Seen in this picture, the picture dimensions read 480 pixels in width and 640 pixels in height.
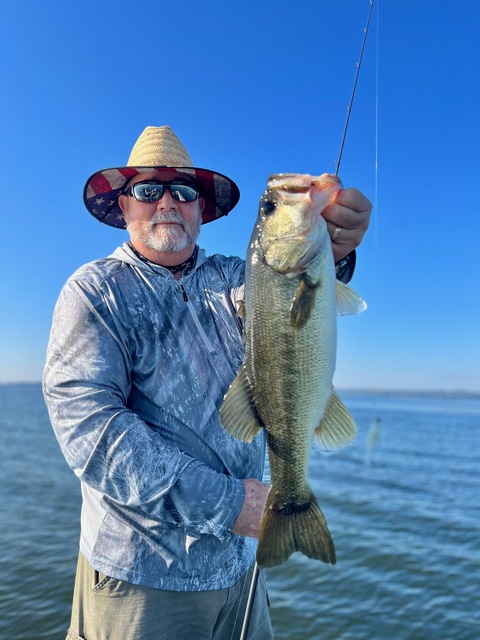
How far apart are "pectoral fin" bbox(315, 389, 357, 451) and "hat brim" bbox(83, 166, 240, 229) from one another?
7.09ft

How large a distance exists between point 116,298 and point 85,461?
975 mm

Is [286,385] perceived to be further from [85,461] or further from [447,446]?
[447,446]

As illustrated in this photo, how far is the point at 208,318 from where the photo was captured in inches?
137

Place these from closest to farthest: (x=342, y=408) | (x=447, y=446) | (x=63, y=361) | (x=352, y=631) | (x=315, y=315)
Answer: (x=315, y=315)
(x=342, y=408)
(x=63, y=361)
(x=352, y=631)
(x=447, y=446)

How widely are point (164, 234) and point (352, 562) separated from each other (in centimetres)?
871

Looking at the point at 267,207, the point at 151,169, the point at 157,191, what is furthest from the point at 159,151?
the point at 267,207

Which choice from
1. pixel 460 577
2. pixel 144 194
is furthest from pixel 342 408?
pixel 460 577

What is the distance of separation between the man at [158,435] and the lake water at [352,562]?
5545mm

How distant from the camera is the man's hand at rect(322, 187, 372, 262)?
2.64 meters

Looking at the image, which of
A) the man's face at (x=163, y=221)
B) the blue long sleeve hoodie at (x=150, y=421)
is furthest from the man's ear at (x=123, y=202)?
the blue long sleeve hoodie at (x=150, y=421)

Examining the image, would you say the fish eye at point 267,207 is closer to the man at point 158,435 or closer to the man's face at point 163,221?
the man at point 158,435

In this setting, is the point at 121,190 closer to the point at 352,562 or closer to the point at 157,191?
the point at 157,191

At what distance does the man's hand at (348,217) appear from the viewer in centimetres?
264

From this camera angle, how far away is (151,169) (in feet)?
12.8
